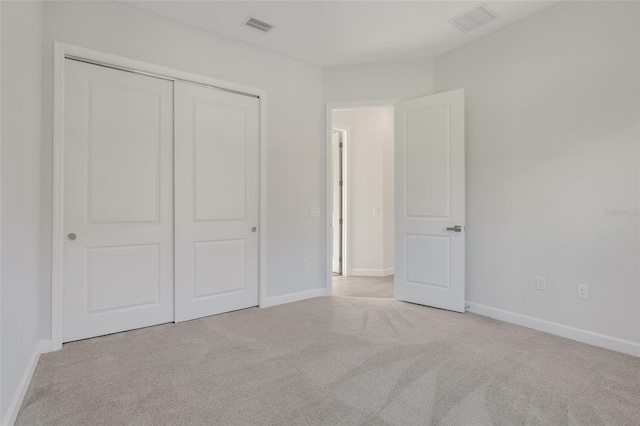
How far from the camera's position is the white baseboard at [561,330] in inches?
94.5

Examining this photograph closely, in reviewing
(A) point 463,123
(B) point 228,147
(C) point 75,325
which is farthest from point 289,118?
(C) point 75,325

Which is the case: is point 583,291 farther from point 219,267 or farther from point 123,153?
point 123,153

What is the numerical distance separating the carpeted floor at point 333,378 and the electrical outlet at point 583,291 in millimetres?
371

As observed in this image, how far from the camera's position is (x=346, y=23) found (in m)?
3.03

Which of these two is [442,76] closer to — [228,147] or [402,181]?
[402,181]

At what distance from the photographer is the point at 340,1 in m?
2.71

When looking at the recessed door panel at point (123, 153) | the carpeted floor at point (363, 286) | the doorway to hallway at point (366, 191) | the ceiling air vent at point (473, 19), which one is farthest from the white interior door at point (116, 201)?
the doorway to hallway at point (366, 191)

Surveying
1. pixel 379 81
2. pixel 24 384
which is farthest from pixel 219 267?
pixel 379 81

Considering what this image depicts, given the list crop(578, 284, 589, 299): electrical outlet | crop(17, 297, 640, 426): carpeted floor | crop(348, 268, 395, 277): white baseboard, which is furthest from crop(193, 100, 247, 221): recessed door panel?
crop(578, 284, 589, 299): electrical outlet

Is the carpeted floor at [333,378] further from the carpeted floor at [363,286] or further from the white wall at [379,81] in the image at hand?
the white wall at [379,81]

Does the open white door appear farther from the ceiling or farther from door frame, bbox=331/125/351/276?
door frame, bbox=331/125/351/276

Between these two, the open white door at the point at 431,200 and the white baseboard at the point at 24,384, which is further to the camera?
the open white door at the point at 431,200

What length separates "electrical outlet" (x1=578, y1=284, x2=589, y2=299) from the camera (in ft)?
8.53

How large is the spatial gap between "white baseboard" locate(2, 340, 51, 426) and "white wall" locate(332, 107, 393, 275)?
3903 mm
